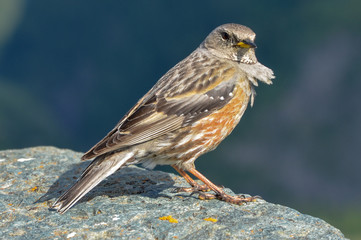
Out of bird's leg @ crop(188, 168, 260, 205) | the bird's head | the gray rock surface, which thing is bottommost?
the gray rock surface

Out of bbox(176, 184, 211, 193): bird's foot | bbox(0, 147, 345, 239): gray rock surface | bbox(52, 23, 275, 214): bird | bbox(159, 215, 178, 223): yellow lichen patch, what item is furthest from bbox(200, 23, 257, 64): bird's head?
bbox(159, 215, 178, 223): yellow lichen patch

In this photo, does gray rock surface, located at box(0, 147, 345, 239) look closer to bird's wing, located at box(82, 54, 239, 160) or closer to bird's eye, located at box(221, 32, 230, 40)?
bird's wing, located at box(82, 54, 239, 160)

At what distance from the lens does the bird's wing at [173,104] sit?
253 inches

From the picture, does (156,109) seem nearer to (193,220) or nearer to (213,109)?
(213,109)

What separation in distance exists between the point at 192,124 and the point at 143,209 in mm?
1384

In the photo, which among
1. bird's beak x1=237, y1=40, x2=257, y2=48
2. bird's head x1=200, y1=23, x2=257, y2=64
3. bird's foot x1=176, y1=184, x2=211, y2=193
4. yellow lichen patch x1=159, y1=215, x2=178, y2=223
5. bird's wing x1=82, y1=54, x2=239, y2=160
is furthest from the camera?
bird's head x1=200, y1=23, x2=257, y2=64

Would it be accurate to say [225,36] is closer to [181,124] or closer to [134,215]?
[181,124]

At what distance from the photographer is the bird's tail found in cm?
592

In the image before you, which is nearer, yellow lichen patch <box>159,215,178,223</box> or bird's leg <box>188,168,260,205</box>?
yellow lichen patch <box>159,215,178,223</box>

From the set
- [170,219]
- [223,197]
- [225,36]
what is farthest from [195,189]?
[225,36]

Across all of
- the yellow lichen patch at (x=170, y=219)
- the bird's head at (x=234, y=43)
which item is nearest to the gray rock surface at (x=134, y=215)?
the yellow lichen patch at (x=170, y=219)

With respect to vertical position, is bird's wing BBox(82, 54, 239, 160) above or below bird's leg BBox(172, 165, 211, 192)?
above

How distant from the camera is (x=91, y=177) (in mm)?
6160

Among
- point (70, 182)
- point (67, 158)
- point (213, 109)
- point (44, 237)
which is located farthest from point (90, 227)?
point (67, 158)
